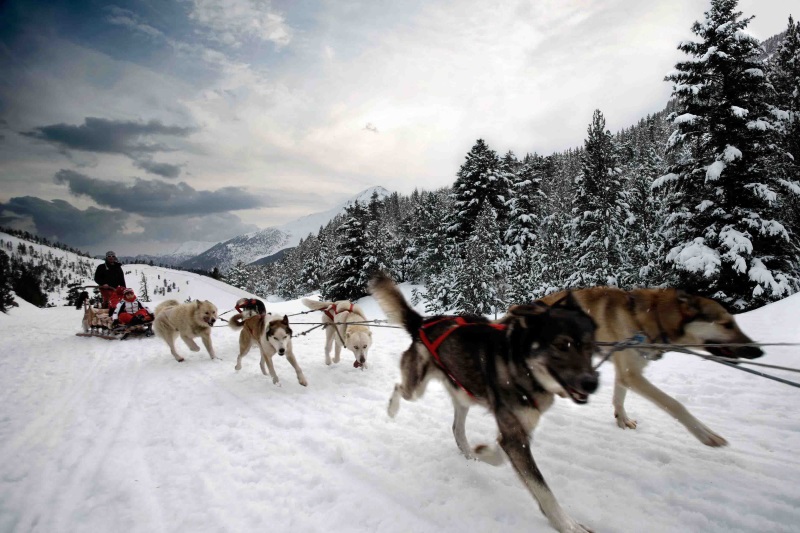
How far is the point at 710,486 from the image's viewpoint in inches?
105

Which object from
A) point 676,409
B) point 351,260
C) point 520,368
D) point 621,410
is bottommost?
point 621,410

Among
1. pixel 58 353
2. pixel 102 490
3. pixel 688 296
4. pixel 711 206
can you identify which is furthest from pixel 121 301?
pixel 711 206

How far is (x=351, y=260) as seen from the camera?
2516cm

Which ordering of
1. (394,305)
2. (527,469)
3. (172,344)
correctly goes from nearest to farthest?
(527,469)
(394,305)
(172,344)

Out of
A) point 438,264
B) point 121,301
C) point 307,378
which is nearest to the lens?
point 307,378

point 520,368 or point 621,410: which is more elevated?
point 520,368

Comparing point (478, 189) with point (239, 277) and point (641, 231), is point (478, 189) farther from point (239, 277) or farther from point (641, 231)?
point (239, 277)

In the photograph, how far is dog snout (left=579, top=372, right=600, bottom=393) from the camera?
2.19 metres

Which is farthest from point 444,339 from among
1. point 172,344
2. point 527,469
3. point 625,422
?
point 172,344

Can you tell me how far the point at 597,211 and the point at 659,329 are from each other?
2208cm

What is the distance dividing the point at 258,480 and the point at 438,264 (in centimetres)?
2952

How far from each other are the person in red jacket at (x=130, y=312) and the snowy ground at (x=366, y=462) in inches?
211

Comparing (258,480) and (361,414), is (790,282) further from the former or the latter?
(258,480)

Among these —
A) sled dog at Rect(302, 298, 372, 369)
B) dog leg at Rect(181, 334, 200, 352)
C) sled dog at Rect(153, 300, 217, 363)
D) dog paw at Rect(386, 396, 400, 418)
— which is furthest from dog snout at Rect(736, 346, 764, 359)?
dog leg at Rect(181, 334, 200, 352)
